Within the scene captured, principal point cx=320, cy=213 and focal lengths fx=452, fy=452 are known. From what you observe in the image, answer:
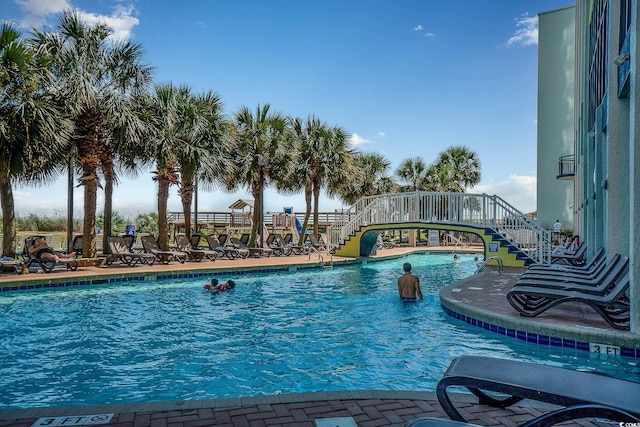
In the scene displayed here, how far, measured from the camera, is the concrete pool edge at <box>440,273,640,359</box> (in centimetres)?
550

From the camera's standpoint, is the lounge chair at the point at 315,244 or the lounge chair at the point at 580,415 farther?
the lounge chair at the point at 315,244

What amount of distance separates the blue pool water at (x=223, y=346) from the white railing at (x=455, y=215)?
6210 millimetres

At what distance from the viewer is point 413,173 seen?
32.0m

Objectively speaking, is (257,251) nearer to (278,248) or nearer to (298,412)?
(278,248)

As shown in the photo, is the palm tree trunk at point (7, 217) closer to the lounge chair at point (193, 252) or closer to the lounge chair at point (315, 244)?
the lounge chair at point (193, 252)

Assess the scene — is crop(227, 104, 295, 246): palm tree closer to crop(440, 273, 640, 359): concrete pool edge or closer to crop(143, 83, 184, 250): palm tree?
crop(143, 83, 184, 250): palm tree

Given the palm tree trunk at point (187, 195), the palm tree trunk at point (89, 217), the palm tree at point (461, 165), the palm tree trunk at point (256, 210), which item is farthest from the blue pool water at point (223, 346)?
the palm tree at point (461, 165)

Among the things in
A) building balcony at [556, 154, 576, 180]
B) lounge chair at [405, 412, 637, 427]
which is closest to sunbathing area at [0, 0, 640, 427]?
lounge chair at [405, 412, 637, 427]

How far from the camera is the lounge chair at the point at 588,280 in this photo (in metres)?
6.27

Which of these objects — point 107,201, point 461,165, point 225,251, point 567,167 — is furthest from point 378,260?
point 567,167

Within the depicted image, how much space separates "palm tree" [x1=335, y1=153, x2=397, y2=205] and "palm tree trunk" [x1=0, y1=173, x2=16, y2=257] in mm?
19231

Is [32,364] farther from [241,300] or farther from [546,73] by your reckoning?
[546,73]

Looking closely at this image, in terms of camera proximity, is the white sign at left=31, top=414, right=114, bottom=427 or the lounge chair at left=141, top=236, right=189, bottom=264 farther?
the lounge chair at left=141, top=236, right=189, bottom=264

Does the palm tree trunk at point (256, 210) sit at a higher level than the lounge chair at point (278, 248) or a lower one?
higher
